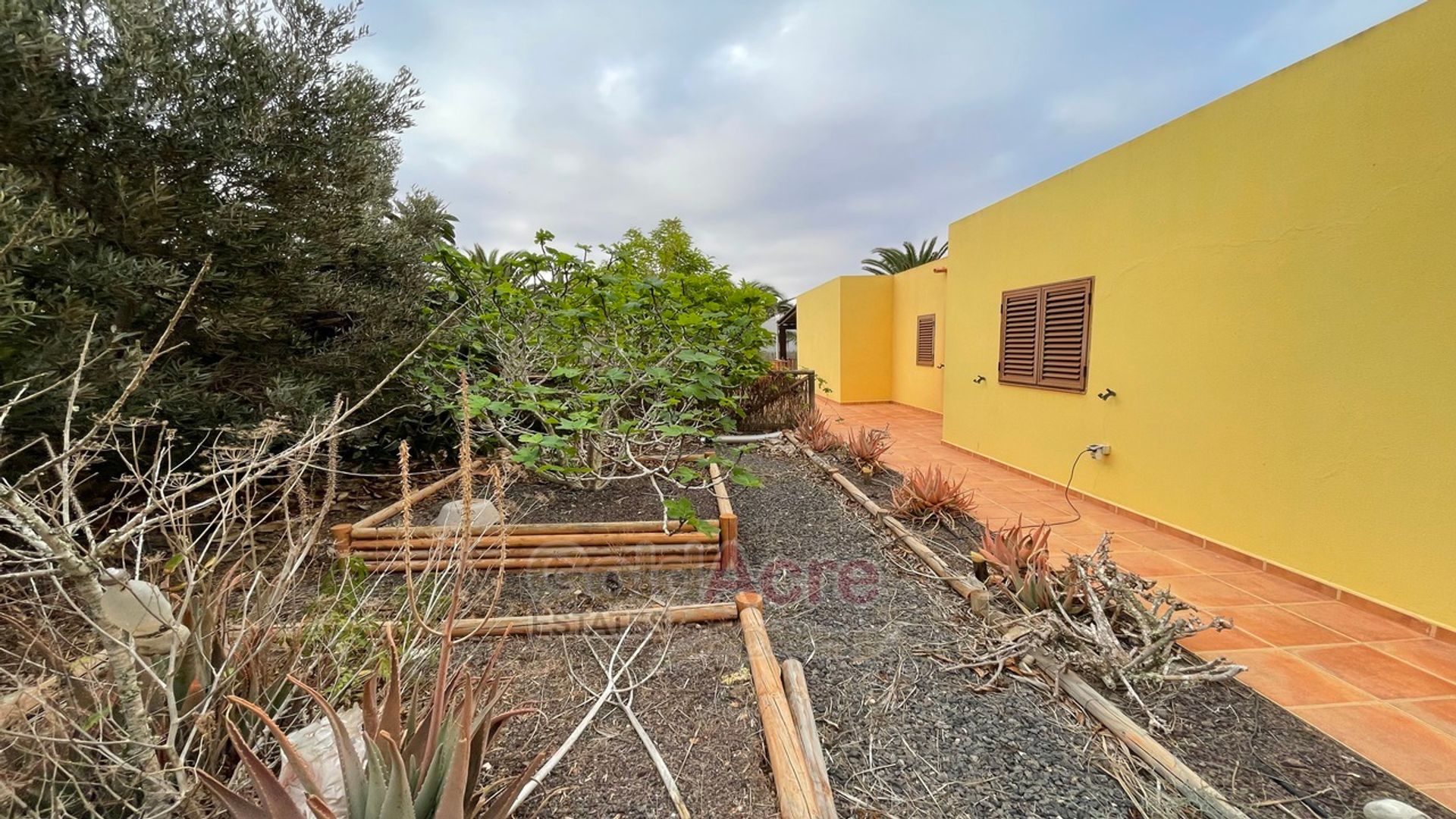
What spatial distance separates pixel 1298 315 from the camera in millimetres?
2938

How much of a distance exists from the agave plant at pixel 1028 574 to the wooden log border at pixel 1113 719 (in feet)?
0.43

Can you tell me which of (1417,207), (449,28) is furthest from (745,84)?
(1417,207)

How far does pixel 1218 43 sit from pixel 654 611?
5.80m

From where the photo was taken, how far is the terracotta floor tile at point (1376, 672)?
2.07m

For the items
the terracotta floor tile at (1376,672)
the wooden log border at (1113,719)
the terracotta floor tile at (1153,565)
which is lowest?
the terracotta floor tile at (1376,672)

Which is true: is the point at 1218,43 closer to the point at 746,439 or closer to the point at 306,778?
the point at 746,439

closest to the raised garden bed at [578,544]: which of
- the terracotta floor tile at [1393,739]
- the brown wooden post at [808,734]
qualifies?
the brown wooden post at [808,734]

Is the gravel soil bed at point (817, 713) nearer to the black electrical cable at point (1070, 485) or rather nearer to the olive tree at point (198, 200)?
the olive tree at point (198, 200)

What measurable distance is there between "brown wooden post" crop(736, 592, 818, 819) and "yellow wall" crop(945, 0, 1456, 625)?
317 cm

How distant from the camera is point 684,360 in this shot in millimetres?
3156

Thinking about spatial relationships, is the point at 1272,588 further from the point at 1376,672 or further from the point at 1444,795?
the point at 1444,795

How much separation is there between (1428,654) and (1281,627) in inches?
19.0

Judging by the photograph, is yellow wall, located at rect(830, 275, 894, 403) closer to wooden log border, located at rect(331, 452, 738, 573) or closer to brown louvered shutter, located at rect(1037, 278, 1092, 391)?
brown louvered shutter, located at rect(1037, 278, 1092, 391)

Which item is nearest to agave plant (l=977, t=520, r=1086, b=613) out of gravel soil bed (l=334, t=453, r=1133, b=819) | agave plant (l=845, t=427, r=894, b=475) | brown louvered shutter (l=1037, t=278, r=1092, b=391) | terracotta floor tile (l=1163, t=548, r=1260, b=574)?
gravel soil bed (l=334, t=453, r=1133, b=819)
